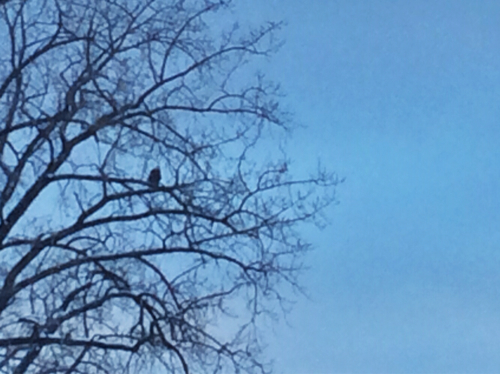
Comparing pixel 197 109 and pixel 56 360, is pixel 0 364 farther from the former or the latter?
pixel 197 109

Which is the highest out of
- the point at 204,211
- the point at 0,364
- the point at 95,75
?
the point at 95,75

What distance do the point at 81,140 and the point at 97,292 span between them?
1.72 metres

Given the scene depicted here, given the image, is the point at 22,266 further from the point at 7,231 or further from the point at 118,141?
the point at 118,141

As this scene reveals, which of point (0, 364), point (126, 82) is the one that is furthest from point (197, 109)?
point (0, 364)

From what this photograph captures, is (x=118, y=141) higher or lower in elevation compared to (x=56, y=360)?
higher

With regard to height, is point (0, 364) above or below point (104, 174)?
below

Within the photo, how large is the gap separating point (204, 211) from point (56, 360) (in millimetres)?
2340

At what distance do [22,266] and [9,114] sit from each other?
5.60 feet

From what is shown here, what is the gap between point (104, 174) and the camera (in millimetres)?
20188

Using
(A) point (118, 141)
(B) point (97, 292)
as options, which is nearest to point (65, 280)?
(B) point (97, 292)

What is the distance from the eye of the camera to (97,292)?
20359 mm

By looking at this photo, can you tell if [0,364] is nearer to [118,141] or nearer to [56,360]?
[56,360]

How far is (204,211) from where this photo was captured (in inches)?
800

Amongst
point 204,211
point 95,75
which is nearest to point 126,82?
point 95,75
